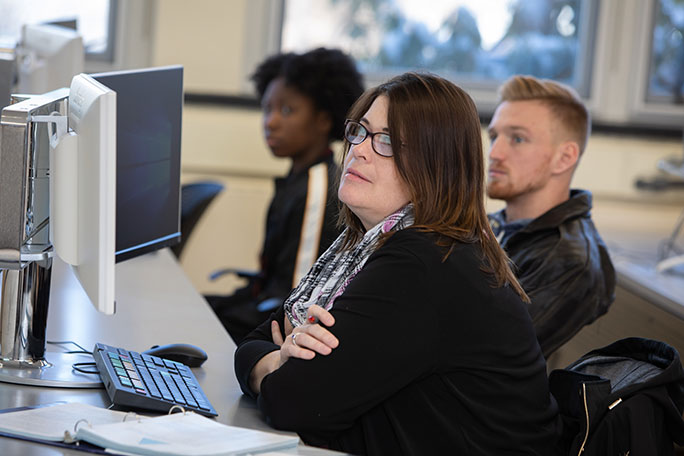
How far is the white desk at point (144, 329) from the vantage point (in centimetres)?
136

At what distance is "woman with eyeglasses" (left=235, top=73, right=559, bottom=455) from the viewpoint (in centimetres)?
129

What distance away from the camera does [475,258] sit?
1362mm

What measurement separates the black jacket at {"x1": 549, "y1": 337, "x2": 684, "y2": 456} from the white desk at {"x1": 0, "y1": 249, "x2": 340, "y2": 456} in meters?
0.50

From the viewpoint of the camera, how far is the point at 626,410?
4.73 feet

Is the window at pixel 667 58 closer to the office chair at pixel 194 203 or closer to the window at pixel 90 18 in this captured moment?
the office chair at pixel 194 203

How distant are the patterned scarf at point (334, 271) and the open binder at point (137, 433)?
27cm

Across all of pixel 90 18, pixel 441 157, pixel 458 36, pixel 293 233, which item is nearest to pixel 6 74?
pixel 293 233

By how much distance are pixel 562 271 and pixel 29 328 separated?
112cm

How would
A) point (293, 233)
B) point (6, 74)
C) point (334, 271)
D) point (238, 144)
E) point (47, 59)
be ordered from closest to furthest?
point (334, 271), point (6, 74), point (47, 59), point (293, 233), point (238, 144)

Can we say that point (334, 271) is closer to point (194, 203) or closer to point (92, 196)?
point (92, 196)

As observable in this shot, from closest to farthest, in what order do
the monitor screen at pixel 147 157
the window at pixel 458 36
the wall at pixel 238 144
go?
the monitor screen at pixel 147 157 < the wall at pixel 238 144 < the window at pixel 458 36

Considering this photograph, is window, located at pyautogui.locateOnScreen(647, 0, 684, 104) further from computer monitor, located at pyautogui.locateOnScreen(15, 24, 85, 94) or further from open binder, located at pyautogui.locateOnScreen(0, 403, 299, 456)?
open binder, located at pyautogui.locateOnScreen(0, 403, 299, 456)

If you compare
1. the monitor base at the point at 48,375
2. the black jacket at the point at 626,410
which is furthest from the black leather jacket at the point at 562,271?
the monitor base at the point at 48,375

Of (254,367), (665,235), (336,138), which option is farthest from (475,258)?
(665,235)
